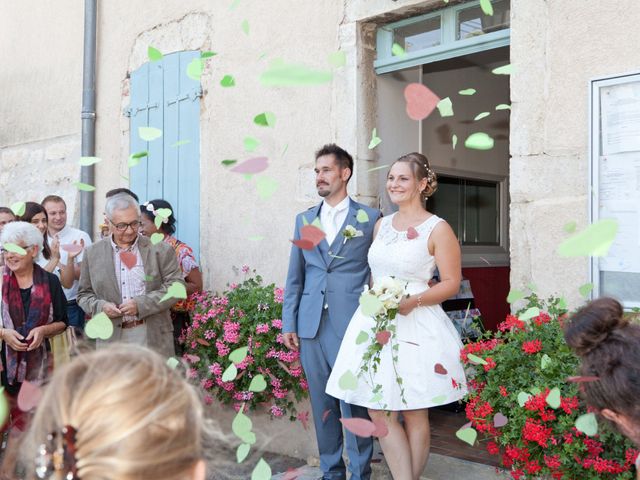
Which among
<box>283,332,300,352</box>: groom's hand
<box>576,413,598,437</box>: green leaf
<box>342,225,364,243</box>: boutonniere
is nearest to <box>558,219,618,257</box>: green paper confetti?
<box>576,413,598,437</box>: green leaf

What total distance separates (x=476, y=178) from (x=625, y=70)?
3495 mm

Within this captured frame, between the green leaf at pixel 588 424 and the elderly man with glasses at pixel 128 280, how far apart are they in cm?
241

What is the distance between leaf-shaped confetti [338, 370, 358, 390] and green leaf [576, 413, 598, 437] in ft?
3.50

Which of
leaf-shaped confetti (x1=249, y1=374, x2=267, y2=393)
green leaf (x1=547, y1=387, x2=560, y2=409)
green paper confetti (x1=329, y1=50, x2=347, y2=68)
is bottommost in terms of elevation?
leaf-shaped confetti (x1=249, y1=374, x2=267, y2=393)

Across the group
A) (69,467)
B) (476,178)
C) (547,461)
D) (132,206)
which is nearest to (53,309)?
(132,206)

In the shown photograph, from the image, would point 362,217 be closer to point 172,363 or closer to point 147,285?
point 147,285

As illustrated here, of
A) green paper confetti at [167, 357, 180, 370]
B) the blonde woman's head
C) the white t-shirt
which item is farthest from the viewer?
the white t-shirt

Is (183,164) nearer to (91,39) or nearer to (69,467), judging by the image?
(91,39)

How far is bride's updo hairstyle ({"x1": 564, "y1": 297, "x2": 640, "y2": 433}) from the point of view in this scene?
1.91m

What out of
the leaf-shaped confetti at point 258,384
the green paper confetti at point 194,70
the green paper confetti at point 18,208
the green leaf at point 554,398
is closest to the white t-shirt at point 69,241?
the green paper confetti at point 18,208

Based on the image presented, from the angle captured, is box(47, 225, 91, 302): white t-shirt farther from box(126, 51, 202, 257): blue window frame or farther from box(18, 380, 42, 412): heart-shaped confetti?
box(18, 380, 42, 412): heart-shaped confetti

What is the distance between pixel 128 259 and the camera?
419cm

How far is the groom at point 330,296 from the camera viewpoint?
12.5 feet

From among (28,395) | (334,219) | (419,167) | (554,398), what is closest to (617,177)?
(419,167)
